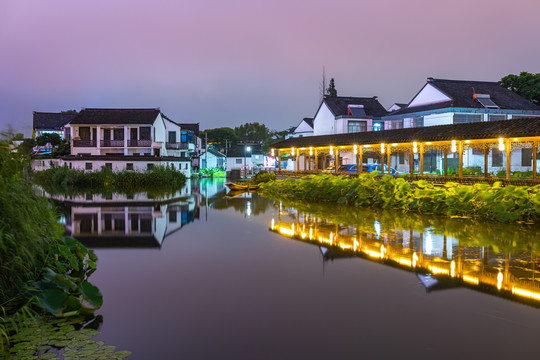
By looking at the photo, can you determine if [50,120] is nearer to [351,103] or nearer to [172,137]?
[172,137]

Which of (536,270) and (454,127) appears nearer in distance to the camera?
(536,270)

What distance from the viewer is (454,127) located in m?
23.6

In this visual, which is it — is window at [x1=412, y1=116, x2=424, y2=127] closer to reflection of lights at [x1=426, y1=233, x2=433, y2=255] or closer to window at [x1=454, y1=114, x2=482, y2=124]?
window at [x1=454, y1=114, x2=482, y2=124]

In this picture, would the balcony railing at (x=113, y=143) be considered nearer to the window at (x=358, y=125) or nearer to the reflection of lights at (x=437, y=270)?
the window at (x=358, y=125)

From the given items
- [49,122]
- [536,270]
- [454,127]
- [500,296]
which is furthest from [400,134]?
[49,122]

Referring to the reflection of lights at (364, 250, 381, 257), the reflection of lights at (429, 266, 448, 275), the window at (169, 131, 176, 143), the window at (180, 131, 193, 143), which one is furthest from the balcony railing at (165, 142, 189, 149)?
the reflection of lights at (429, 266, 448, 275)

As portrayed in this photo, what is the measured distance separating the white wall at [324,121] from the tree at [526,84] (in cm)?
1639

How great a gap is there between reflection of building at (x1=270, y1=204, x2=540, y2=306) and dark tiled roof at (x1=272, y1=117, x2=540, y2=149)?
29.4 ft

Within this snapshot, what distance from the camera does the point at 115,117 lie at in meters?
49.9

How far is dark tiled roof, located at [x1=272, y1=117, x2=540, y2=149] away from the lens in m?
18.9

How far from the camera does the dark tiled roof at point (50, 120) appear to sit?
6694 centimetres

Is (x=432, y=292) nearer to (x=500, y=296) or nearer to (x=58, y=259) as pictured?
(x=500, y=296)

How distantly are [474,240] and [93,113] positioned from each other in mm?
47287

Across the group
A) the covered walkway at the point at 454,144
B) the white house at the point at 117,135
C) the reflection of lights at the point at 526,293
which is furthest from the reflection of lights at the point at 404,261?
the white house at the point at 117,135
